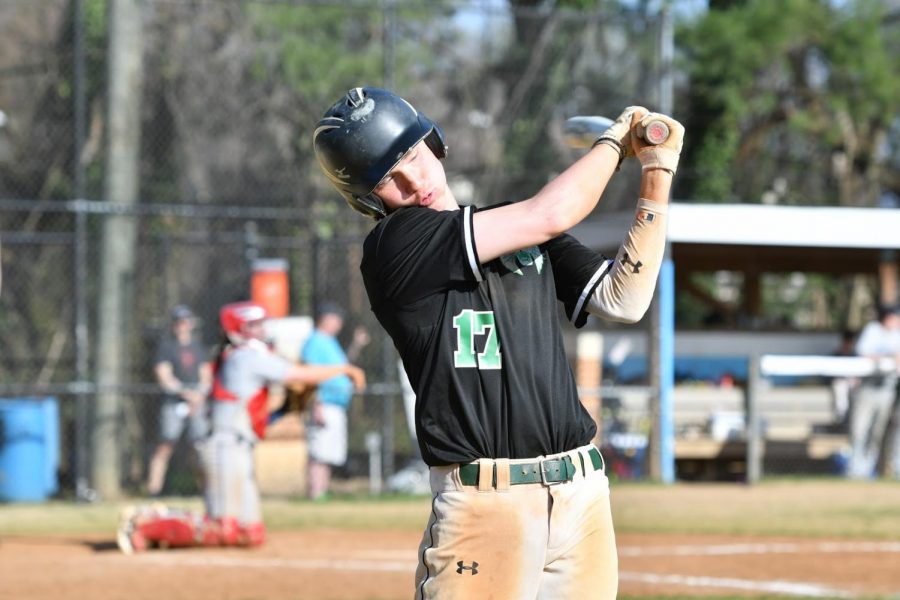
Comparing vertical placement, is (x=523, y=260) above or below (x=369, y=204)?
below

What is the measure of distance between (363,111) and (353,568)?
5888 millimetres

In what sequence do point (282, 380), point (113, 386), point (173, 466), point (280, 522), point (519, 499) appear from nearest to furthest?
point (519, 499) → point (282, 380) → point (280, 522) → point (113, 386) → point (173, 466)

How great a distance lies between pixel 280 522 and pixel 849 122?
56.0 ft

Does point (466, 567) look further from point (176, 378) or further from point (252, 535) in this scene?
point (176, 378)

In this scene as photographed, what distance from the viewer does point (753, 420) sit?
15.0 metres

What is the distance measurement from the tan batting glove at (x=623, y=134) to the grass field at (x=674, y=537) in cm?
475

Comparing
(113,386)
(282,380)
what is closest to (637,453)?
(113,386)

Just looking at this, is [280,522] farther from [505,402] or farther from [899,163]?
[899,163]

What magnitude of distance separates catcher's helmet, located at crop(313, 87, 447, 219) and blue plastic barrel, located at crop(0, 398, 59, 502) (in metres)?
11.2

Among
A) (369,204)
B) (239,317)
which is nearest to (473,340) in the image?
(369,204)

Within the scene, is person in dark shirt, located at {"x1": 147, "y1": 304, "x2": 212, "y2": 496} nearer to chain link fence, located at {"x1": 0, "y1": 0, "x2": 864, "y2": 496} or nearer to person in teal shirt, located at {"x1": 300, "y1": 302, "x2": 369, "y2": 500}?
chain link fence, located at {"x1": 0, "y1": 0, "x2": 864, "y2": 496}

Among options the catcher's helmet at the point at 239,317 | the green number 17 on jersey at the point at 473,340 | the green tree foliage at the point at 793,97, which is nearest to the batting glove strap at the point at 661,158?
the green number 17 on jersey at the point at 473,340

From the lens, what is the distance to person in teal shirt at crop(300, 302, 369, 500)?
536 inches

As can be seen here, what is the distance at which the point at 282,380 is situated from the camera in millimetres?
10008
